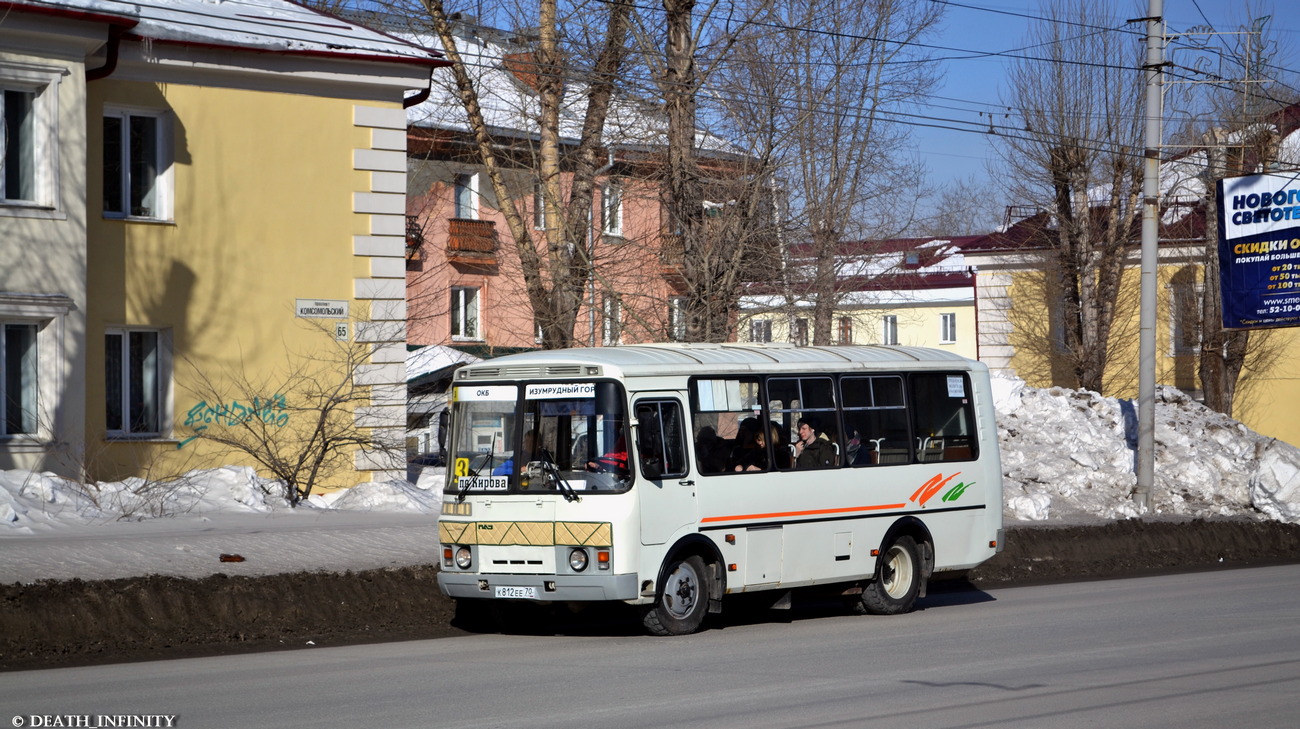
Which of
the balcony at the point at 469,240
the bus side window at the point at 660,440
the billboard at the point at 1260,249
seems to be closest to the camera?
the bus side window at the point at 660,440

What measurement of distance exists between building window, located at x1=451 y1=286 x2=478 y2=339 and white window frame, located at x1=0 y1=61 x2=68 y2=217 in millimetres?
21211

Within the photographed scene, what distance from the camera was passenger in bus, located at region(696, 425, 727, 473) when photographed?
43.8 feet

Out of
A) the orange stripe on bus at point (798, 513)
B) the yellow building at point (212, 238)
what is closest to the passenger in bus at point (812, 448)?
the orange stripe on bus at point (798, 513)

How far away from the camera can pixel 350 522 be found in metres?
18.6

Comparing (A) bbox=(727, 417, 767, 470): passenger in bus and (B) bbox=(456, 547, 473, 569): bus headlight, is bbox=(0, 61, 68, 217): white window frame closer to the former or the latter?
(B) bbox=(456, 547, 473, 569): bus headlight

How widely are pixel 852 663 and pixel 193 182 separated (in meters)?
13.9

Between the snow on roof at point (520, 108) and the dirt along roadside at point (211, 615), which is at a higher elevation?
the snow on roof at point (520, 108)

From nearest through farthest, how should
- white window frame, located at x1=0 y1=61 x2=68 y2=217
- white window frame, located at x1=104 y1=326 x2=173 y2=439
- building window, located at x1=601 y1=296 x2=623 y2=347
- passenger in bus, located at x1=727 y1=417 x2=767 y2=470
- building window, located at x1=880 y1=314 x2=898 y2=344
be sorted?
1. passenger in bus, located at x1=727 y1=417 x2=767 y2=470
2. white window frame, located at x1=0 y1=61 x2=68 y2=217
3. white window frame, located at x1=104 y1=326 x2=173 y2=439
4. building window, located at x1=601 y1=296 x2=623 y2=347
5. building window, located at x1=880 y1=314 x2=898 y2=344

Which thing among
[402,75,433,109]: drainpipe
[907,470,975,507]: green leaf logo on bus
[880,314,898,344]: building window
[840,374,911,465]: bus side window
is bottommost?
[907,470,975,507]: green leaf logo on bus

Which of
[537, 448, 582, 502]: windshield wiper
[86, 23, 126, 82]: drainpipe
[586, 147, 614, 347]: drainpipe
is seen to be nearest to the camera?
[537, 448, 582, 502]: windshield wiper

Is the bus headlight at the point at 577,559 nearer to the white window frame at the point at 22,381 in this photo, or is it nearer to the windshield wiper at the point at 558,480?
the windshield wiper at the point at 558,480

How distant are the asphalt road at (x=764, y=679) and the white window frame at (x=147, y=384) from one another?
9.47m

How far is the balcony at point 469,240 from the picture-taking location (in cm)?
3966

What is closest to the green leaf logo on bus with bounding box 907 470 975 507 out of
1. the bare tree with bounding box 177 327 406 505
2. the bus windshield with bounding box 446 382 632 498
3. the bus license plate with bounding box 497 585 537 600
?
the bus windshield with bounding box 446 382 632 498
